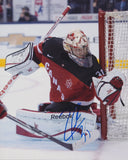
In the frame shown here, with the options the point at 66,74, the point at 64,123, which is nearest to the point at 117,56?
the point at 66,74

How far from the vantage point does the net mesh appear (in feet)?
6.86

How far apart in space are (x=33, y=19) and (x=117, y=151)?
3.26m

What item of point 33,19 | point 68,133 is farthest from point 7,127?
point 33,19

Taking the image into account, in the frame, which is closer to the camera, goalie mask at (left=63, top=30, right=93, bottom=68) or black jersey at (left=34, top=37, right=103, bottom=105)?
goalie mask at (left=63, top=30, right=93, bottom=68)

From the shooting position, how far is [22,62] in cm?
229

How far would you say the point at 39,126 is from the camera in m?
2.21

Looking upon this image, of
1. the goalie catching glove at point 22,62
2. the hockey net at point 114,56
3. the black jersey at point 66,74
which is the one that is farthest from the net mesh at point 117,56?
the goalie catching glove at point 22,62

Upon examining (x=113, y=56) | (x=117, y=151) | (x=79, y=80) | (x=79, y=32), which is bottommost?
(x=117, y=151)

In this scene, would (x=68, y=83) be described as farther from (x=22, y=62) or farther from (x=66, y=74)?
(x=22, y=62)

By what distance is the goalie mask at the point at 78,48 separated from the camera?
196 cm

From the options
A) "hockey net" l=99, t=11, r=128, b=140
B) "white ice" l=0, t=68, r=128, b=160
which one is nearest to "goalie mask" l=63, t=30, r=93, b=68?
"hockey net" l=99, t=11, r=128, b=140

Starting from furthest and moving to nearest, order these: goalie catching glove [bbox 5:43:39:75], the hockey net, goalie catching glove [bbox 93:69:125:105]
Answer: goalie catching glove [bbox 5:43:39:75]
the hockey net
goalie catching glove [bbox 93:69:125:105]

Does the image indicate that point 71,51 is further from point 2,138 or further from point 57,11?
point 57,11

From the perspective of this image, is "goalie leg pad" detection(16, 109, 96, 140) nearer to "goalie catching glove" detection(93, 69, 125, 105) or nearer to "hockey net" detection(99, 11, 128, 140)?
"hockey net" detection(99, 11, 128, 140)
